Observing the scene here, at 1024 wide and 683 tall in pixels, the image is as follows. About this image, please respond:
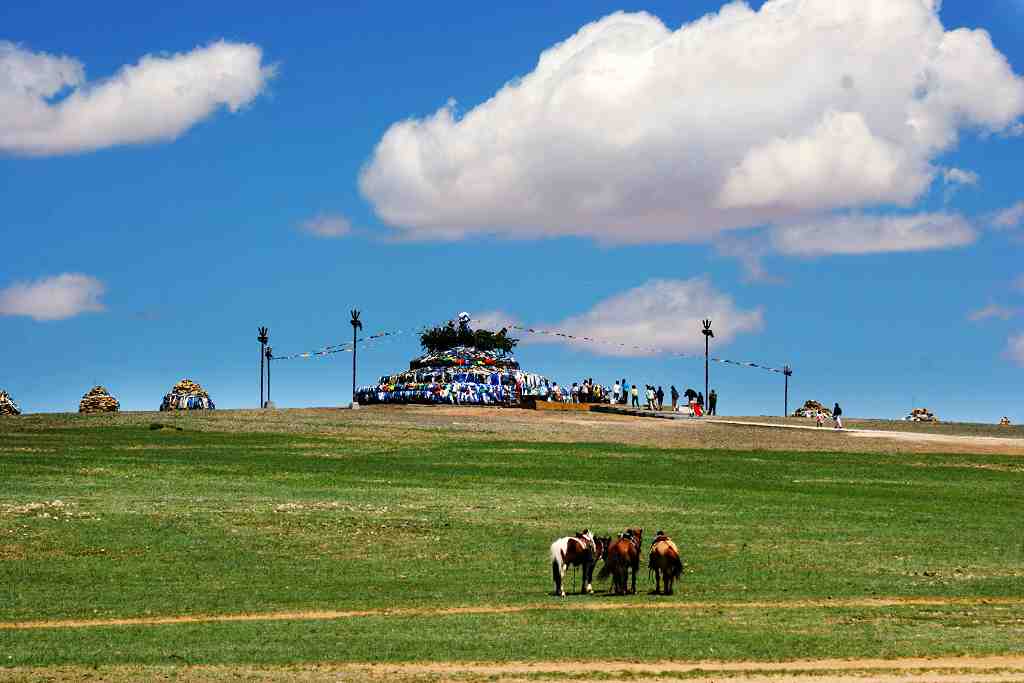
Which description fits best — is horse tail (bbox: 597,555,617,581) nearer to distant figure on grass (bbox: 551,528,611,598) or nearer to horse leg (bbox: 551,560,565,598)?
distant figure on grass (bbox: 551,528,611,598)

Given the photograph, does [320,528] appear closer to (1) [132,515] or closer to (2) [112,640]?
(1) [132,515]

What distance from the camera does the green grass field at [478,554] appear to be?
25938 millimetres

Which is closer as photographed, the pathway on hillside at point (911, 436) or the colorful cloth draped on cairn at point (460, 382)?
the pathway on hillside at point (911, 436)

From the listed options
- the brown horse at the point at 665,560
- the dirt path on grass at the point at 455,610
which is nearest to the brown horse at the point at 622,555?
the brown horse at the point at 665,560

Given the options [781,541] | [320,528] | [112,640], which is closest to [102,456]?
[320,528]

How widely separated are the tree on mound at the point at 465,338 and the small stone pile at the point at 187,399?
17439 mm

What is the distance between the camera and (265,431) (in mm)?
81688

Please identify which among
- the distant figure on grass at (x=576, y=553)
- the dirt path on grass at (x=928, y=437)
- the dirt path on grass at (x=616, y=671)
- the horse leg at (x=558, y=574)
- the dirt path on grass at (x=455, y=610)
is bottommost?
the dirt path on grass at (x=616, y=671)

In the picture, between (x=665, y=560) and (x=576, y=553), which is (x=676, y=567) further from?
(x=576, y=553)

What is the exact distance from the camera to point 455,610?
29469 mm

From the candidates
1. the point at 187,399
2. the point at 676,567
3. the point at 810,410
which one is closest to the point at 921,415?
the point at 810,410

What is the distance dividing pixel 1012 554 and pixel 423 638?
18.1 meters

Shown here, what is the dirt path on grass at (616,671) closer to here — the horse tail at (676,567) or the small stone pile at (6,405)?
the horse tail at (676,567)

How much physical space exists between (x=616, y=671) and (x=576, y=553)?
22.3ft
